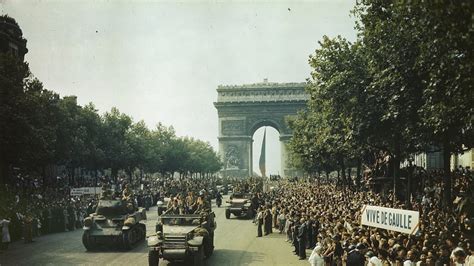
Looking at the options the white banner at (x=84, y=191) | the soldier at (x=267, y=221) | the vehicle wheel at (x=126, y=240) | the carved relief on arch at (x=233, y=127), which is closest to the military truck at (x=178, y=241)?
the vehicle wheel at (x=126, y=240)

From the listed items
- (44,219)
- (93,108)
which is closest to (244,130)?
(93,108)

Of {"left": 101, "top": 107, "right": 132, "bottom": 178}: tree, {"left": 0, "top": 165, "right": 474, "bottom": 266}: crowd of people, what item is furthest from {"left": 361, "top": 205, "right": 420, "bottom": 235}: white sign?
{"left": 101, "top": 107, "right": 132, "bottom": 178}: tree

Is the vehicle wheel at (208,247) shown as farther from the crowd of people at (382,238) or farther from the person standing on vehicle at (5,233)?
the person standing on vehicle at (5,233)

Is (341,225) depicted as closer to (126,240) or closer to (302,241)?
(302,241)

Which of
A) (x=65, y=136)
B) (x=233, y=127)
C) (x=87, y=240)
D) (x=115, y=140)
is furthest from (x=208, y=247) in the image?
(x=233, y=127)

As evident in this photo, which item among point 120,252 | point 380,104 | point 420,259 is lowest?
point 120,252

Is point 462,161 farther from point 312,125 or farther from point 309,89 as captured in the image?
point 309,89
